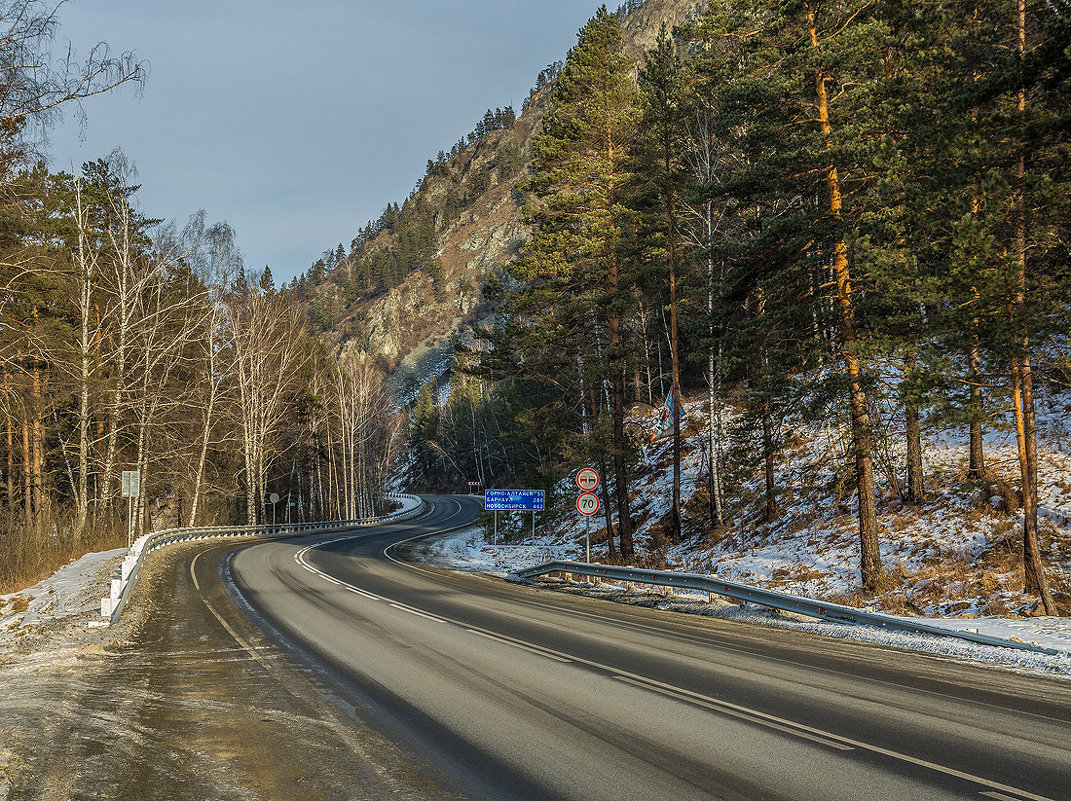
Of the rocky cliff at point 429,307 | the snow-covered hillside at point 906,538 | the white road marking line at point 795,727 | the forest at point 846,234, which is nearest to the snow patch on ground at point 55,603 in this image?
the white road marking line at point 795,727

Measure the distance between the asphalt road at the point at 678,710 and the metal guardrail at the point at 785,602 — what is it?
3.03ft

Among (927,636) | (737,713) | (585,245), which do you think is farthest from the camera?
(585,245)

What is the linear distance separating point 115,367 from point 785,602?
1062 inches

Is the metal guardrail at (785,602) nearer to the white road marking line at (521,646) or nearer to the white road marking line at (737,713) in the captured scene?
the white road marking line at (737,713)

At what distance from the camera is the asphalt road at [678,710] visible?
16.0 feet

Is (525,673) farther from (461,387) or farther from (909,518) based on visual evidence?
(461,387)

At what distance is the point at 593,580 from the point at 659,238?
37.3ft

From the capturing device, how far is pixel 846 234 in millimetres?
12977

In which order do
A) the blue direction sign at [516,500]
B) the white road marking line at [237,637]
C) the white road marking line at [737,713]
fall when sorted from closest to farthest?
the white road marking line at [737,713]
the white road marking line at [237,637]
the blue direction sign at [516,500]

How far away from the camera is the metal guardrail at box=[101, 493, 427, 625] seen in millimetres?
12578

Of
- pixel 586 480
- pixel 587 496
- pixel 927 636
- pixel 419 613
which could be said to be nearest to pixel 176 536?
pixel 586 480

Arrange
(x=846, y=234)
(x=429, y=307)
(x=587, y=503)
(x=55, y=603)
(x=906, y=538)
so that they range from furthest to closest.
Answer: (x=429, y=307), (x=587, y=503), (x=906, y=538), (x=55, y=603), (x=846, y=234)

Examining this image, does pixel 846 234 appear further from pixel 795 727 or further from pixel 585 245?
pixel 795 727

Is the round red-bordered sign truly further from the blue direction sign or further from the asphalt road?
the blue direction sign
